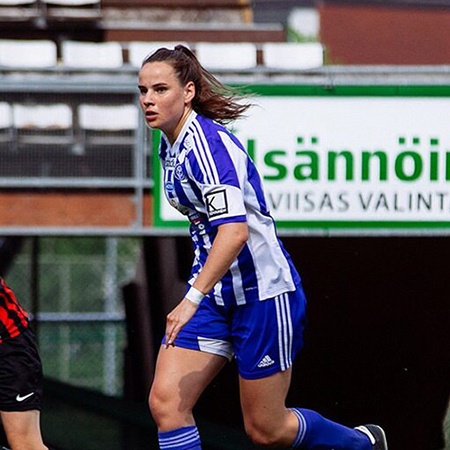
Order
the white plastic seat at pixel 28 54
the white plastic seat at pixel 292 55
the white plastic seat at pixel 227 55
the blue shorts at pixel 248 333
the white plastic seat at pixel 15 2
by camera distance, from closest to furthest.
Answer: the blue shorts at pixel 248 333
the white plastic seat at pixel 227 55
the white plastic seat at pixel 292 55
the white plastic seat at pixel 28 54
the white plastic seat at pixel 15 2

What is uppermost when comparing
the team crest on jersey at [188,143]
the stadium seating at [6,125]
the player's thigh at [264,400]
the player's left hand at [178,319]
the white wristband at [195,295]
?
the stadium seating at [6,125]

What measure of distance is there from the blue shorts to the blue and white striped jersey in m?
0.04

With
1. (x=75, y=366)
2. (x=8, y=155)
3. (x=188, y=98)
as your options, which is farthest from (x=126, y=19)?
(x=188, y=98)

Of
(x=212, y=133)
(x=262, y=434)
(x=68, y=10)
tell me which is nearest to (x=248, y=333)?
(x=262, y=434)

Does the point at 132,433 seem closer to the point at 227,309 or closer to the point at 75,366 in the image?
the point at 227,309

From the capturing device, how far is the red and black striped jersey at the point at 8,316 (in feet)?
15.6

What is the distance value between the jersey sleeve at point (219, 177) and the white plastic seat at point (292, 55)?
6344mm

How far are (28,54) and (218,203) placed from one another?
23.5 feet

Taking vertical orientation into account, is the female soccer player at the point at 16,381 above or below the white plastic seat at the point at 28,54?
below

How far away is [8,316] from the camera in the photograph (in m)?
4.77

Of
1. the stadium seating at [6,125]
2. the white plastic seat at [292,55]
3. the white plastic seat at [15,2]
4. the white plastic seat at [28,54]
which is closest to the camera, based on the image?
the stadium seating at [6,125]

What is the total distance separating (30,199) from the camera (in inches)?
302

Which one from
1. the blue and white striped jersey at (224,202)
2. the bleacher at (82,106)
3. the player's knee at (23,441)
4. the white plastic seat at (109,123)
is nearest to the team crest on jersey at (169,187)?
the blue and white striped jersey at (224,202)

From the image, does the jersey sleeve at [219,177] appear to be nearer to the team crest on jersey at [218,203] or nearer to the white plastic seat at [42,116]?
the team crest on jersey at [218,203]
